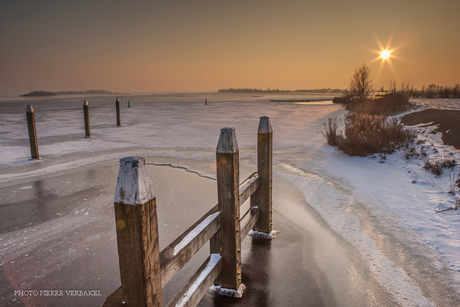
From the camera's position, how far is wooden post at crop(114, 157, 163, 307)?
4.15ft

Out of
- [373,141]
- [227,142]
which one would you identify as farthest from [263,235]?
[373,141]

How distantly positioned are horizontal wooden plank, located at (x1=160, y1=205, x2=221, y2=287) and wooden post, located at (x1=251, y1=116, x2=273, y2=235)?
4.57 feet

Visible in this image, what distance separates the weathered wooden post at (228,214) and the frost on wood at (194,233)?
0.16 m

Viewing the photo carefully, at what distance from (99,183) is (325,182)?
539cm

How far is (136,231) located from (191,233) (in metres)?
0.91

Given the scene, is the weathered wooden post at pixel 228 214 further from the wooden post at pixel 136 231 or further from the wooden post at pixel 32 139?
the wooden post at pixel 32 139

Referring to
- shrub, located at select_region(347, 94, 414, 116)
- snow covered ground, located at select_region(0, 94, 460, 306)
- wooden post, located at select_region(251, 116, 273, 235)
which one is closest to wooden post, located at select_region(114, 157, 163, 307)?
Result: wooden post, located at select_region(251, 116, 273, 235)

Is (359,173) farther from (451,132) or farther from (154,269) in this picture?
(154,269)

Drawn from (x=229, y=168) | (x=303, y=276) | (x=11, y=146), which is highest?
(x=229, y=168)

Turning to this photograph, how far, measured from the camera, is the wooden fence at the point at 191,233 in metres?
1.29

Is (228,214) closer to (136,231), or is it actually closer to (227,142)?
(227,142)

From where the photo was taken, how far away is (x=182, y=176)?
23.2 feet

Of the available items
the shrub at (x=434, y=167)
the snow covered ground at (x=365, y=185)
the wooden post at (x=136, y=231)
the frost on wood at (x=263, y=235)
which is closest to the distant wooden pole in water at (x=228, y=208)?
the wooden post at (x=136, y=231)

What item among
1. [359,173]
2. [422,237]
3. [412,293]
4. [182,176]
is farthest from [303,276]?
[359,173]
